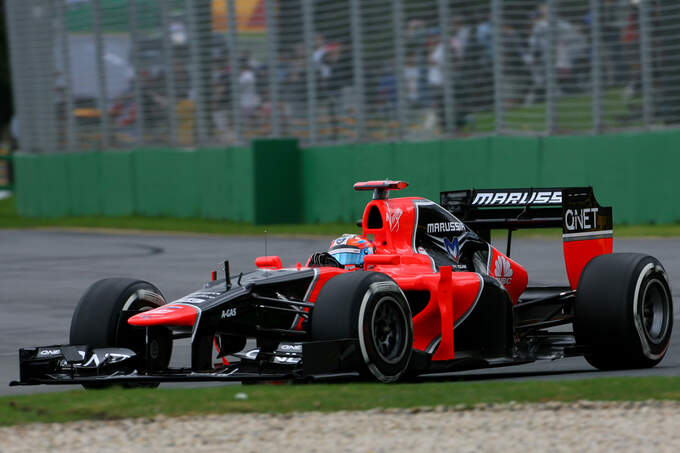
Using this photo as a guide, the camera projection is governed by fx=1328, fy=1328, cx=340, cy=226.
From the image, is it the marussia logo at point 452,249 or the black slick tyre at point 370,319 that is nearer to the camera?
the black slick tyre at point 370,319

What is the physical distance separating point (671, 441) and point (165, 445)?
2556mm

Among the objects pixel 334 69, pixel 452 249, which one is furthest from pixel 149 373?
pixel 334 69

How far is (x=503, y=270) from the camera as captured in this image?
10.6m

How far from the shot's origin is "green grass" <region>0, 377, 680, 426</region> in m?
7.59

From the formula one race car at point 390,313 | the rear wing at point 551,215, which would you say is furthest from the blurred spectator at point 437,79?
the formula one race car at point 390,313

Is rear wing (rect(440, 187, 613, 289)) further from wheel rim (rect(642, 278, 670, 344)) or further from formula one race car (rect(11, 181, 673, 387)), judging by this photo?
wheel rim (rect(642, 278, 670, 344))

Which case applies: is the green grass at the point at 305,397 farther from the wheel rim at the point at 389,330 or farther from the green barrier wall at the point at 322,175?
the green barrier wall at the point at 322,175

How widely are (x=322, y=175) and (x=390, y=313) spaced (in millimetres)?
16983

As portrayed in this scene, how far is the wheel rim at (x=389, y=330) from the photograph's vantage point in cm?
857

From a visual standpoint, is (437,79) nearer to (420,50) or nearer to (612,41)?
(420,50)

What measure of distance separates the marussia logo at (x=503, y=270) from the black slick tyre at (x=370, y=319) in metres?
1.83

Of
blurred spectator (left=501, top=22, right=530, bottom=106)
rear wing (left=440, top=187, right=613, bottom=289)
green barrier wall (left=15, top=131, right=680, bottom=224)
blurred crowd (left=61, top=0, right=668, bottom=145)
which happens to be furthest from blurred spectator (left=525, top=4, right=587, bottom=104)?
rear wing (left=440, top=187, right=613, bottom=289)

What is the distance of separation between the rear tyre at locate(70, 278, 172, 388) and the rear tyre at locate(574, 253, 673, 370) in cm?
303

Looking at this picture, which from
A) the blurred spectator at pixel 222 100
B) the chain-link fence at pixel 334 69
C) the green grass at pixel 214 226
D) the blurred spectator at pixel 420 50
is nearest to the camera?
the green grass at pixel 214 226
